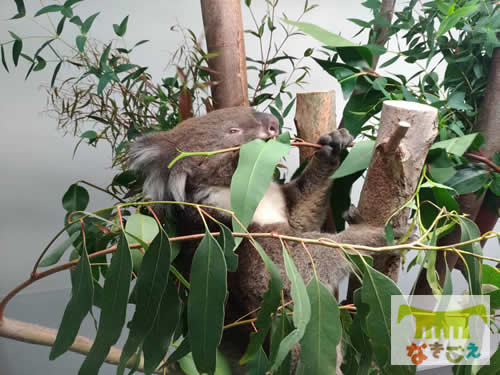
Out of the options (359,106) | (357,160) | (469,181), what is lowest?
(469,181)

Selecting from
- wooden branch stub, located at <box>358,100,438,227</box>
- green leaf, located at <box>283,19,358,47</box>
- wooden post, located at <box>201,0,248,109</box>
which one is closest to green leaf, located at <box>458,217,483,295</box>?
wooden branch stub, located at <box>358,100,438,227</box>

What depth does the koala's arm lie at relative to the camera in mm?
1202

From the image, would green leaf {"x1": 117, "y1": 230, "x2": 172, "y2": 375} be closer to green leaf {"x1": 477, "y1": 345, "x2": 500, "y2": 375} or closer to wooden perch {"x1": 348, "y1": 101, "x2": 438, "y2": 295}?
wooden perch {"x1": 348, "y1": 101, "x2": 438, "y2": 295}

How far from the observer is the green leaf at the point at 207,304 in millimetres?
688

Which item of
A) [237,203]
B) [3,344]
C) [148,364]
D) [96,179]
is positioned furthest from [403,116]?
[3,344]

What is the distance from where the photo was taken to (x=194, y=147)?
1.27 metres

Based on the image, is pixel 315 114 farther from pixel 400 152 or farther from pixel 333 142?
pixel 400 152

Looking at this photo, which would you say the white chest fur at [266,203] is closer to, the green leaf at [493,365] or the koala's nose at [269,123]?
the koala's nose at [269,123]

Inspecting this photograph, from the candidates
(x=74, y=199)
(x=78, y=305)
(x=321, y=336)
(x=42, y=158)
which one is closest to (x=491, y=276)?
(x=321, y=336)

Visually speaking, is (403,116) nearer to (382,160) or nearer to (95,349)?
(382,160)

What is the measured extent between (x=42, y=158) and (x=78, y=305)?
126cm

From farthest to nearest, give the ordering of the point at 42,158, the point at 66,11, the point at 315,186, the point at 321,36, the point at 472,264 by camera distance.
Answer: the point at 42,158
the point at 66,11
the point at 315,186
the point at 321,36
the point at 472,264

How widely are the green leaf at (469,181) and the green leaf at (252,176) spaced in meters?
0.56

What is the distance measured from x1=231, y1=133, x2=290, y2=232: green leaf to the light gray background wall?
118 centimetres
